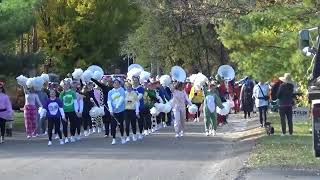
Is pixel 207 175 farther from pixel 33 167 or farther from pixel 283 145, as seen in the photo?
pixel 283 145

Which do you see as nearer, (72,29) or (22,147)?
(22,147)

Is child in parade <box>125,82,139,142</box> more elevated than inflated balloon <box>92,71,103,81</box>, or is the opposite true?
inflated balloon <box>92,71,103,81</box>

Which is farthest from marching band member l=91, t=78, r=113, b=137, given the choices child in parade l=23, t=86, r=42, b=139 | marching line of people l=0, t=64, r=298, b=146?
child in parade l=23, t=86, r=42, b=139

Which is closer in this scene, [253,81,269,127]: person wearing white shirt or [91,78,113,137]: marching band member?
[91,78,113,137]: marching band member

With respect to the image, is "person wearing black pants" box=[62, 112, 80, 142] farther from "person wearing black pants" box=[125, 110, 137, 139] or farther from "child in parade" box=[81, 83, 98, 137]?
"child in parade" box=[81, 83, 98, 137]

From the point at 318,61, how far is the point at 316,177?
2.05 meters

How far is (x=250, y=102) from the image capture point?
105ft

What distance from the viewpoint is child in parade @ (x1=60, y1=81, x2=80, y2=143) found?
2066 centimetres

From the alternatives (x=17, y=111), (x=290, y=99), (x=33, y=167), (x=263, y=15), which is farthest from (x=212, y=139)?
(x=17, y=111)

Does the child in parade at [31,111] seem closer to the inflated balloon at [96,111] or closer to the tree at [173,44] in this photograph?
the inflated balloon at [96,111]

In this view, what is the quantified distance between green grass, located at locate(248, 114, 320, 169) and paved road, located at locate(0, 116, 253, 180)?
A: 1.18 ft

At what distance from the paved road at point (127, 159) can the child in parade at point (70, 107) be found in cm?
45

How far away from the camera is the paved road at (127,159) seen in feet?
44.7

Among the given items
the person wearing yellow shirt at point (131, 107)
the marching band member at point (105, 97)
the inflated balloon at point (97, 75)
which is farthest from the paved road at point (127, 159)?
the inflated balloon at point (97, 75)
